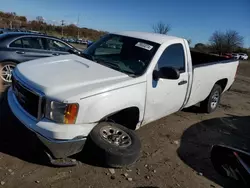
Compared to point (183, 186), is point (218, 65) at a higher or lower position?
higher

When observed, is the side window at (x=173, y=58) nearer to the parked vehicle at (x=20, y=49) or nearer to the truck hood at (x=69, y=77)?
the truck hood at (x=69, y=77)

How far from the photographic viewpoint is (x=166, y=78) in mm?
4055

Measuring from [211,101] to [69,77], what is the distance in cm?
408

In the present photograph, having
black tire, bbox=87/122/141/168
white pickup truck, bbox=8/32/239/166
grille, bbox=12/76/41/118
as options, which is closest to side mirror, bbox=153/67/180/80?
white pickup truck, bbox=8/32/239/166

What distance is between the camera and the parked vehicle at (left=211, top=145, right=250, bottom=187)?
2.47m

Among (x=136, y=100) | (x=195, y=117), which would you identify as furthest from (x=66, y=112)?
(x=195, y=117)

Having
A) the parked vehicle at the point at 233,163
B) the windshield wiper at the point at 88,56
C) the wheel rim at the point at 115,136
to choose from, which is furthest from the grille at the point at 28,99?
the parked vehicle at the point at 233,163

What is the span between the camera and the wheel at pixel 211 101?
6.19m

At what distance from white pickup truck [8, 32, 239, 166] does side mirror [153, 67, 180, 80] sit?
0.02m

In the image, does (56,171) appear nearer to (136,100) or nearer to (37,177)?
(37,177)

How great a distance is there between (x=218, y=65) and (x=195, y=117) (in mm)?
1301

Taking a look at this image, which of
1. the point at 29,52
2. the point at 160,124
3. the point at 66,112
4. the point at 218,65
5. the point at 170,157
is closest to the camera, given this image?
the point at 66,112

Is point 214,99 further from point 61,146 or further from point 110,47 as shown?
point 61,146

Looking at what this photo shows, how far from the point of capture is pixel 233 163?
2562 mm
